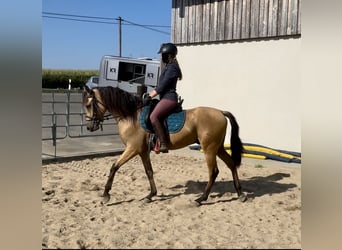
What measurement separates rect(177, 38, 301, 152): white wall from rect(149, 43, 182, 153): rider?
2301 mm

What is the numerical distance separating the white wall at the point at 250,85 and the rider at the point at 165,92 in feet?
7.55

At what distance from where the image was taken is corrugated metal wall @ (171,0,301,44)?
19.0ft

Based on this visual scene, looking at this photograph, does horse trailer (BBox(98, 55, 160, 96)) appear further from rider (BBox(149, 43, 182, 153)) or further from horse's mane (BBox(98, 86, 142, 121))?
rider (BBox(149, 43, 182, 153))

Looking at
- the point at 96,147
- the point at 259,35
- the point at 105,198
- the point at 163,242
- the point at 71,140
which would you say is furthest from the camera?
the point at 71,140

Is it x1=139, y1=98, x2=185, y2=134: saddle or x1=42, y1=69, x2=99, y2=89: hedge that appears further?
x1=139, y1=98, x2=185, y2=134: saddle

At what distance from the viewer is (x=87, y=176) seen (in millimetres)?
4852

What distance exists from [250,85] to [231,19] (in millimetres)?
1171

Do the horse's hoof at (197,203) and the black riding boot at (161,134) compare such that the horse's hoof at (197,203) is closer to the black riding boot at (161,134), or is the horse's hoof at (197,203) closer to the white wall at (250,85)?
the black riding boot at (161,134)

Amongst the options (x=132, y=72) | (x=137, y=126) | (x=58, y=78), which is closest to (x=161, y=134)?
(x=137, y=126)

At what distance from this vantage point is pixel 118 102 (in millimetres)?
3832

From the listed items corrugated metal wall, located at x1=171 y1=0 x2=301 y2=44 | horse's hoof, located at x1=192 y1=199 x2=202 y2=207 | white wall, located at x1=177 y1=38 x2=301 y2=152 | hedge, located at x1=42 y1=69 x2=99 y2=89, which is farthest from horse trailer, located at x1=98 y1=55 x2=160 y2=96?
horse's hoof, located at x1=192 y1=199 x2=202 y2=207
